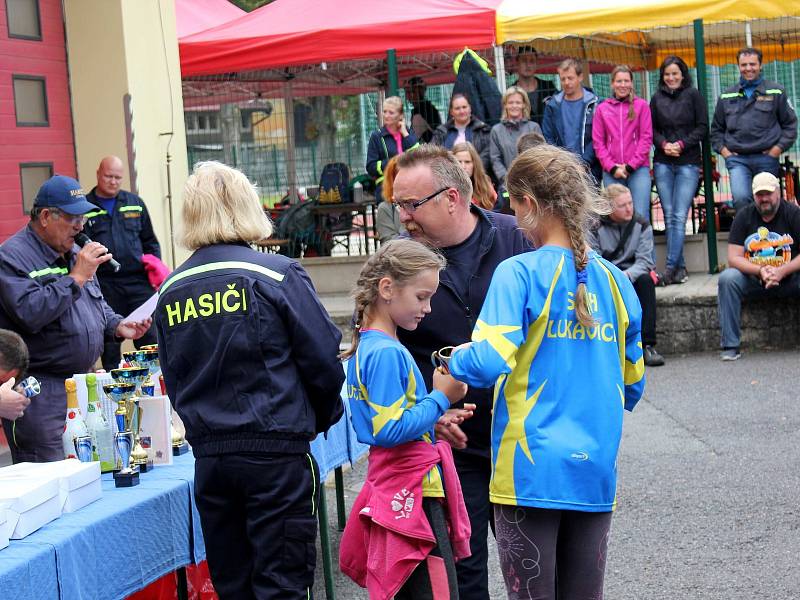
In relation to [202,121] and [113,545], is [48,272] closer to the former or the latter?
[113,545]

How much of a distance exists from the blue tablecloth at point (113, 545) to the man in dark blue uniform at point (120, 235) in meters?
4.44

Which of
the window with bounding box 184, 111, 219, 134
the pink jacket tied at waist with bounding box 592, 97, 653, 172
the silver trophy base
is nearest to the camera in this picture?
the silver trophy base

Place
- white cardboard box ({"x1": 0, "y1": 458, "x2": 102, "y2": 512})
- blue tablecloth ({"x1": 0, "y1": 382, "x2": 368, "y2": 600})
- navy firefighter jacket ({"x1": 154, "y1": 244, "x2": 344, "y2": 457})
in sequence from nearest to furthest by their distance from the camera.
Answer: blue tablecloth ({"x1": 0, "y1": 382, "x2": 368, "y2": 600}) → navy firefighter jacket ({"x1": 154, "y1": 244, "x2": 344, "y2": 457}) → white cardboard box ({"x1": 0, "y1": 458, "x2": 102, "y2": 512})

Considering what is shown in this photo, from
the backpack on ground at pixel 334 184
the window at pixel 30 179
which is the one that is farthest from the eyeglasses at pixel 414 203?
the backpack on ground at pixel 334 184

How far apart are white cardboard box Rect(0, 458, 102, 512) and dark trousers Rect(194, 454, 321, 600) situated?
44 cm

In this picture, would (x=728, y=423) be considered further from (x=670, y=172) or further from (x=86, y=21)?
(x=86, y=21)

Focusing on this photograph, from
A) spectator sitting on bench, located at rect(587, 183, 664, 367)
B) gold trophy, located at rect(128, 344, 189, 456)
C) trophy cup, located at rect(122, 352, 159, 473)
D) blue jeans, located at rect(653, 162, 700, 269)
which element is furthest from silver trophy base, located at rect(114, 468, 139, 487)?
blue jeans, located at rect(653, 162, 700, 269)

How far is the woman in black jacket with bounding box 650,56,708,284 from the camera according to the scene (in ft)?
37.0

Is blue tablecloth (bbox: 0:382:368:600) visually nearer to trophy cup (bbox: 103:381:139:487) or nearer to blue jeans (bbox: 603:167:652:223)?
trophy cup (bbox: 103:381:139:487)

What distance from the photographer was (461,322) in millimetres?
3773

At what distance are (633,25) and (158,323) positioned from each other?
8950mm

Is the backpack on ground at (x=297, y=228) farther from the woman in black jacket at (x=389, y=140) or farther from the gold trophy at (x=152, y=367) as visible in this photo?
the gold trophy at (x=152, y=367)

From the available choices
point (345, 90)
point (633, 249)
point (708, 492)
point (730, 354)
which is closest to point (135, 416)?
point (708, 492)

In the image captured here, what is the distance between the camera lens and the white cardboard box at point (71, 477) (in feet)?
11.8
